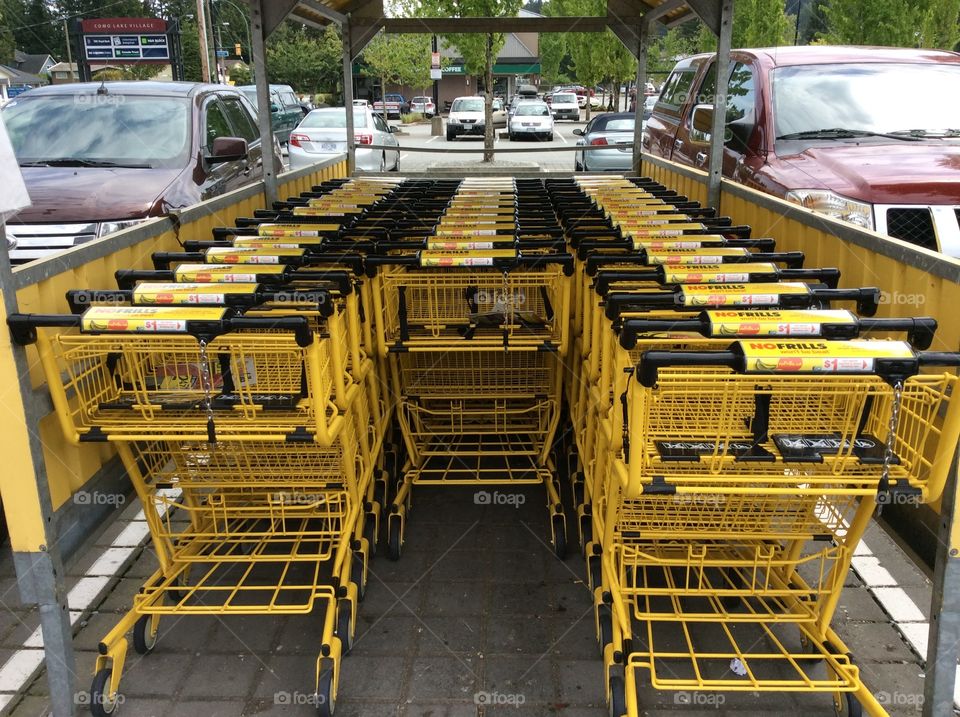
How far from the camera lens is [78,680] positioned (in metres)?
3.35

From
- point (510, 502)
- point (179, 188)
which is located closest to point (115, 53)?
point (179, 188)

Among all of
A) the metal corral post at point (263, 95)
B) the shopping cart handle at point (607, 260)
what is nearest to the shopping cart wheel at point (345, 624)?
the shopping cart handle at point (607, 260)

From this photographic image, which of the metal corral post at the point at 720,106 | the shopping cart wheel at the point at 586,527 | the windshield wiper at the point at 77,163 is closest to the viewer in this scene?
the shopping cart wheel at the point at 586,527

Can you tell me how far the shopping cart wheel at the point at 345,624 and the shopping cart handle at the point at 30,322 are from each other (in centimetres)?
162

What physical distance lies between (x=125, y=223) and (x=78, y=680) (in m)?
3.90

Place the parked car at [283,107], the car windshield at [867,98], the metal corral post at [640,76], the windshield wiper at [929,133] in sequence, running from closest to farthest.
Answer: the windshield wiper at [929,133], the car windshield at [867,98], the metal corral post at [640,76], the parked car at [283,107]

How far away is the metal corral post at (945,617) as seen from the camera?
270cm

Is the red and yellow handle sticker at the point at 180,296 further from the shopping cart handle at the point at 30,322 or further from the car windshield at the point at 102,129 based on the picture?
the car windshield at the point at 102,129

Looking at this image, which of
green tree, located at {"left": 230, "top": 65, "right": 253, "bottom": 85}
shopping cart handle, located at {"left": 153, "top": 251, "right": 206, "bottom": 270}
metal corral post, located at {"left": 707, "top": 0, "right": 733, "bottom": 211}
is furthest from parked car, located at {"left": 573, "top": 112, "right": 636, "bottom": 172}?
green tree, located at {"left": 230, "top": 65, "right": 253, "bottom": 85}

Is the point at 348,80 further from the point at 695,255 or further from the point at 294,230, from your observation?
Answer: the point at 695,255

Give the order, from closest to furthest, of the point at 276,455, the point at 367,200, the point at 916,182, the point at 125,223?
the point at 276,455 → the point at 916,182 → the point at 367,200 → the point at 125,223

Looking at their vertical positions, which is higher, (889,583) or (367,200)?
(367,200)

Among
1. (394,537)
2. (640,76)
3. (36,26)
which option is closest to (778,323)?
(394,537)

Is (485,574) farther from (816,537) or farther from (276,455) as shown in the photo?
(816,537)
